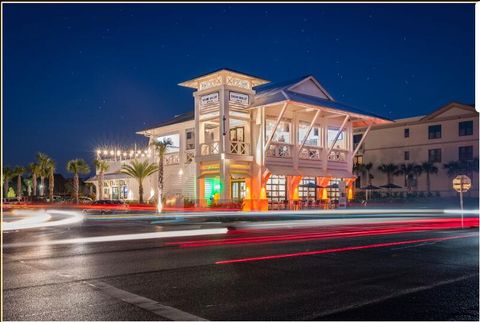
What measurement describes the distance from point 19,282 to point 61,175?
11324 centimetres

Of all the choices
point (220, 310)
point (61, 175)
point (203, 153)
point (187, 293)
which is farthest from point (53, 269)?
point (61, 175)

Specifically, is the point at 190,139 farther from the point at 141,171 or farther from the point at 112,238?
the point at 112,238

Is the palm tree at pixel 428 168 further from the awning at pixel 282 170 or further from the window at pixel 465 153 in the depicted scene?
the awning at pixel 282 170

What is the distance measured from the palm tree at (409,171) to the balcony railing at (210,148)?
101 feet

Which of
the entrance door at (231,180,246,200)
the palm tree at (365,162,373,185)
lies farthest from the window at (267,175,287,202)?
the palm tree at (365,162,373,185)

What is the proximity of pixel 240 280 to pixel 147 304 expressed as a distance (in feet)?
7.16

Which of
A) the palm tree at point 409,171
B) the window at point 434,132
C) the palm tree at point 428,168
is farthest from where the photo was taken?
the palm tree at point 409,171

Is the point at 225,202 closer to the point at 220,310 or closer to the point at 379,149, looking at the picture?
the point at 220,310

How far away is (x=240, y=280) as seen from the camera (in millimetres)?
8250

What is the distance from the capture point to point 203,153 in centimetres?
3759

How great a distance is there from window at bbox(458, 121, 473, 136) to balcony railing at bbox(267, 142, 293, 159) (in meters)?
26.3

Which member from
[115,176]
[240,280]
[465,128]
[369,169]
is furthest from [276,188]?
[240,280]

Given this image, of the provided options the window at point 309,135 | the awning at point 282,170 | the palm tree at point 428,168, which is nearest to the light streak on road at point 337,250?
the awning at point 282,170

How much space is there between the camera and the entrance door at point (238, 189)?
131 ft
